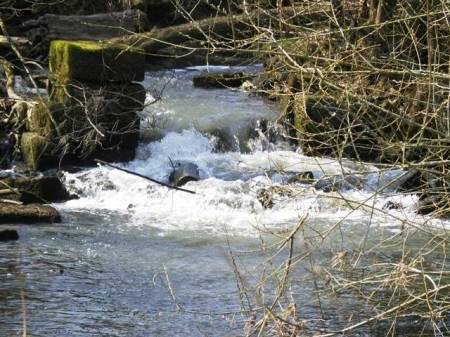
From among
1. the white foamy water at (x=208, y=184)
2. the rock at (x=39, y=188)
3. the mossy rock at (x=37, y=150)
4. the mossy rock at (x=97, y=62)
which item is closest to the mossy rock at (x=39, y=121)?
the mossy rock at (x=37, y=150)

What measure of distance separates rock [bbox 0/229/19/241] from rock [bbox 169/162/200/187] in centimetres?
288

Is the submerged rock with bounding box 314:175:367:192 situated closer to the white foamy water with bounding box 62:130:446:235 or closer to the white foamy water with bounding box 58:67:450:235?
the white foamy water with bounding box 58:67:450:235

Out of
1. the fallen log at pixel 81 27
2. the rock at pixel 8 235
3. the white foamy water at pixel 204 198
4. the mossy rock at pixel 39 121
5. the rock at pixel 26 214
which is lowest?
the white foamy water at pixel 204 198

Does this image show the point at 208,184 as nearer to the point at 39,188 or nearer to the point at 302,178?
the point at 39,188

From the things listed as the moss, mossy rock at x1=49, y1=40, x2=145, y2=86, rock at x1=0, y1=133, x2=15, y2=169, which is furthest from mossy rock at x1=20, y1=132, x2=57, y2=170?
mossy rock at x1=49, y1=40, x2=145, y2=86

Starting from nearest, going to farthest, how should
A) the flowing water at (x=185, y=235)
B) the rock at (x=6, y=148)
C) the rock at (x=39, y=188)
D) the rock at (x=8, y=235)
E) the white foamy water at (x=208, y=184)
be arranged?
the flowing water at (x=185, y=235) → the rock at (x=8, y=235) → the white foamy water at (x=208, y=184) → the rock at (x=39, y=188) → the rock at (x=6, y=148)

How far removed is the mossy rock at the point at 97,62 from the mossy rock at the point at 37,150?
2.68 ft

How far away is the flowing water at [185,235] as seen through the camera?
7461 millimetres

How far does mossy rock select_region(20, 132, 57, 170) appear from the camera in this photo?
1270cm

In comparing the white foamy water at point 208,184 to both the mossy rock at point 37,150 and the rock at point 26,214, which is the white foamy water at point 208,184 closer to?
the mossy rock at point 37,150

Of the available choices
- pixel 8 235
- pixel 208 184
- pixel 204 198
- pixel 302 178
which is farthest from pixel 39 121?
pixel 302 178

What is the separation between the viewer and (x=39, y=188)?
11586 millimetres

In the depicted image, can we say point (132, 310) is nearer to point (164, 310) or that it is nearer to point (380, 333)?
point (164, 310)

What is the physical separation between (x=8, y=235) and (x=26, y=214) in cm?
75
